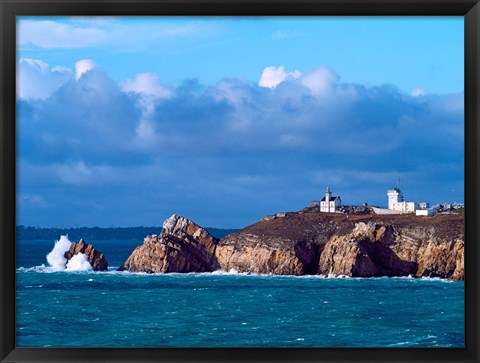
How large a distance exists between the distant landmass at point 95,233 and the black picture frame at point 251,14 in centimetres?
1113

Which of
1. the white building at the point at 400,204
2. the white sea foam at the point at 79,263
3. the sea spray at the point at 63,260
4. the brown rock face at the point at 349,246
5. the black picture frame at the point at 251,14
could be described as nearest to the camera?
the black picture frame at the point at 251,14

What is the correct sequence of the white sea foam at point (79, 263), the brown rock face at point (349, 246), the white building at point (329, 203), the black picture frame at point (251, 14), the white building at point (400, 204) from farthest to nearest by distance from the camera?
the white building at point (329, 203) → the white building at point (400, 204) → the white sea foam at point (79, 263) → the brown rock face at point (349, 246) → the black picture frame at point (251, 14)

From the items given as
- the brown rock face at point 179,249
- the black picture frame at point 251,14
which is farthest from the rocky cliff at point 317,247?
the black picture frame at point 251,14

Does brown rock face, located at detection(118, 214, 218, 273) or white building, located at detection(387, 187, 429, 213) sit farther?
white building, located at detection(387, 187, 429, 213)

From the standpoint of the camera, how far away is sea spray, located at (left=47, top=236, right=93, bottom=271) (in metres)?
13.9

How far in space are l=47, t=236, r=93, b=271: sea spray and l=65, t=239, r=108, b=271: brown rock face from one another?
0.43 feet

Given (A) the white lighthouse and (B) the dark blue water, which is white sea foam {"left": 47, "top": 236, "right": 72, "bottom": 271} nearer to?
(B) the dark blue water

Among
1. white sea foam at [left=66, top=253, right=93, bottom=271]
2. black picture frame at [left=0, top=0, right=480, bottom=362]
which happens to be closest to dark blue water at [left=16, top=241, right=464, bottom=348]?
white sea foam at [left=66, top=253, right=93, bottom=271]

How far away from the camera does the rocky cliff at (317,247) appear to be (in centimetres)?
1254

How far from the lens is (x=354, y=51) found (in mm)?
11203

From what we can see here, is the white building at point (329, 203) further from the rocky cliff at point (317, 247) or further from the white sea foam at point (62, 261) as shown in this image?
the white sea foam at point (62, 261)

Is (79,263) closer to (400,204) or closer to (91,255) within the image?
(91,255)

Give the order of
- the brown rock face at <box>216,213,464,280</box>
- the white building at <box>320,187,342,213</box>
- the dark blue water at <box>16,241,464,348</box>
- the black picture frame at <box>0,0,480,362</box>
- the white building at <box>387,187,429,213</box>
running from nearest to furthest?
the black picture frame at <box>0,0,480,362</box>
the dark blue water at <box>16,241,464,348</box>
the brown rock face at <box>216,213,464,280</box>
the white building at <box>387,187,429,213</box>
the white building at <box>320,187,342,213</box>
